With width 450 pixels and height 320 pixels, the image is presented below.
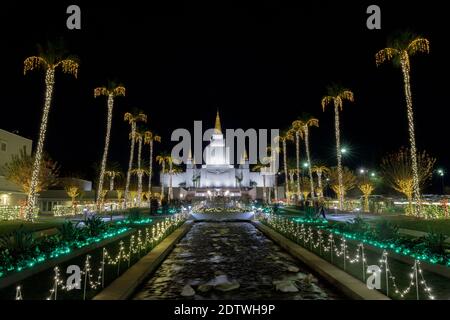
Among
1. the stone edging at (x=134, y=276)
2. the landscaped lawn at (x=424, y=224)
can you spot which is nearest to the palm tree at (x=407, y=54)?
the landscaped lawn at (x=424, y=224)

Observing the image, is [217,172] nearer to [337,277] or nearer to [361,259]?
[361,259]

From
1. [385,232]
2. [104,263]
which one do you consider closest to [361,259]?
[385,232]

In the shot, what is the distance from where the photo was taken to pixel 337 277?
34.0ft

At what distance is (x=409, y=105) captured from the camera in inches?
1259

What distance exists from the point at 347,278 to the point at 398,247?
15.5 ft

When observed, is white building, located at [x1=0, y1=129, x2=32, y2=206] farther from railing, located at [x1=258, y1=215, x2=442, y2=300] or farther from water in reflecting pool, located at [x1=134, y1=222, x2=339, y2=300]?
water in reflecting pool, located at [x1=134, y1=222, x2=339, y2=300]

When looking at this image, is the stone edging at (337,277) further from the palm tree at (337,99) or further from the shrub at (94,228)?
the palm tree at (337,99)

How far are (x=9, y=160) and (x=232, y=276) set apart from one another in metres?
42.0

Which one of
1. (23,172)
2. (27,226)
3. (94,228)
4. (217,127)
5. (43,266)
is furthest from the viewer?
(217,127)

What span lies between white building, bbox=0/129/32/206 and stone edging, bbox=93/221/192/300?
34040 mm

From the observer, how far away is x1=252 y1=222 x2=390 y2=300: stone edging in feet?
28.3

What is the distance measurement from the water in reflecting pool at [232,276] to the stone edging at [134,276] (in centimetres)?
26

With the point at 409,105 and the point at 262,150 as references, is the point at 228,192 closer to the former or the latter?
the point at 262,150

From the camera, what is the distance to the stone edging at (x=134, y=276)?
866cm
